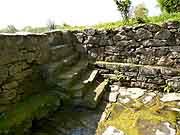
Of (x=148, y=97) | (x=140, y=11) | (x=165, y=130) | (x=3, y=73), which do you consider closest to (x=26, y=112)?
(x=3, y=73)

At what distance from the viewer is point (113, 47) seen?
209 inches

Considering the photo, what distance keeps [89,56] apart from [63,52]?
2.33 feet

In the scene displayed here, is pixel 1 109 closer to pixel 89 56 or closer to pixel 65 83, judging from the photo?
pixel 65 83

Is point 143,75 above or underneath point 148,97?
above

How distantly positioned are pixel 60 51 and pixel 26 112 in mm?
2037

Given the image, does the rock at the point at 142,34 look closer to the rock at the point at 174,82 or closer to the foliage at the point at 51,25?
the rock at the point at 174,82

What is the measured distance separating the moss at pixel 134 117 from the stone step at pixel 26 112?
98 cm

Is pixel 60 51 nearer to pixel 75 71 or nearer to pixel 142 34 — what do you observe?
pixel 75 71

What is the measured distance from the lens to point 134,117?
386 cm

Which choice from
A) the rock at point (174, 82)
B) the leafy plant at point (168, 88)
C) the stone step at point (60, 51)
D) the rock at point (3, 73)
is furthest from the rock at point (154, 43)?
the rock at point (3, 73)

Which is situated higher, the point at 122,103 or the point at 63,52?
the point at 63,52

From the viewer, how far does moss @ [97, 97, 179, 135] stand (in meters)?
3.60

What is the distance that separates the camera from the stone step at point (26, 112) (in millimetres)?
3311

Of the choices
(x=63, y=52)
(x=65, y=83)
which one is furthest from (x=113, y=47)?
(x=65, y=83)
